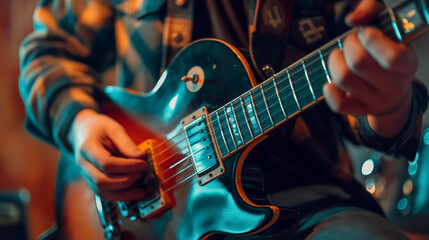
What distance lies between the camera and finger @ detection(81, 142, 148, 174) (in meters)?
0.63

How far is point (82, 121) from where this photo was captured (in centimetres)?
73

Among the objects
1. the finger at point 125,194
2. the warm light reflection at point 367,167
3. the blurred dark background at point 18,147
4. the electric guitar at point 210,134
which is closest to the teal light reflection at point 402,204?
the warm light reflection at point 367,167

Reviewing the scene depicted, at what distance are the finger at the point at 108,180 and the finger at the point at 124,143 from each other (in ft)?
0.12

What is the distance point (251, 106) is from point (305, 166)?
21 cm

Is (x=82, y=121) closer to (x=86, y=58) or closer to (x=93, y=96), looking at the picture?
(x=93, y=96)

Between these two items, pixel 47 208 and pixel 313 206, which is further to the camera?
pixel 47 208

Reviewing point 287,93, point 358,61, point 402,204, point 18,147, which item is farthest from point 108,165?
point 18,147

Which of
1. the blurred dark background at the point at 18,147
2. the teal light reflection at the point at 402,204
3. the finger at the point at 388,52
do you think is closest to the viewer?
the finger at the point at 388,52

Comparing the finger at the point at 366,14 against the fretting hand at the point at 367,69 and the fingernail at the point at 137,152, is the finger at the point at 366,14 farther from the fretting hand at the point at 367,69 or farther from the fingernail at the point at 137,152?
the fingernail at the point at 137,152

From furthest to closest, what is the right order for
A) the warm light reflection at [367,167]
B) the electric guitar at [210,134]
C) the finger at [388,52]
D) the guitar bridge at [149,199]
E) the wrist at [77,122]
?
the warm light reflection at [367,167], the wrist at [77,122], the guitar bridge at [149,199], the electric guitar at [210,134], the finger at [388,52]

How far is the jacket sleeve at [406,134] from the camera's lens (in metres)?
0.52

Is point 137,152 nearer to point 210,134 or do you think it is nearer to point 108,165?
point 108,165

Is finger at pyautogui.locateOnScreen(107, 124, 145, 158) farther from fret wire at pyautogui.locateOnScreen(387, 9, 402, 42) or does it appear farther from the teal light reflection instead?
the teal light reflection

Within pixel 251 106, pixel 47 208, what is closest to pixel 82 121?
pixel 251 106
